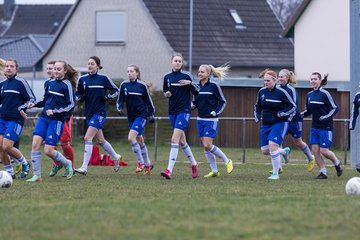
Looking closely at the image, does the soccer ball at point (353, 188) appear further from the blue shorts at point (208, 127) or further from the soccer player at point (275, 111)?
the blue shorts at point (208, 127)

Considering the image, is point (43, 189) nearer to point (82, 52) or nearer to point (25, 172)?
point (25, 172)

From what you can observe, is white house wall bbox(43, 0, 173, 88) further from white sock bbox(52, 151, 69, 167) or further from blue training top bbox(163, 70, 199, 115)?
white sock bbox(52, 151, 69, 167)

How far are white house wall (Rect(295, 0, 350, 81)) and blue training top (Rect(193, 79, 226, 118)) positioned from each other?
2404cm

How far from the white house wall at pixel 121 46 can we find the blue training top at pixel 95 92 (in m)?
28.4

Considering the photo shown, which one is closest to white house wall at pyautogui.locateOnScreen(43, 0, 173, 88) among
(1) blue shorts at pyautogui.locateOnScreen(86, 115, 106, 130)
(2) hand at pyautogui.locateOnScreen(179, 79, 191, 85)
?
(1) blue shorts at pyautogui.locateOnScreen(86, 115, 106, 130)

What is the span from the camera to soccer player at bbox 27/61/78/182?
55.9ft

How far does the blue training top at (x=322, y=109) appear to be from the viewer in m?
18.4

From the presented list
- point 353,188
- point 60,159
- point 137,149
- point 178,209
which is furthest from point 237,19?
point 178,209

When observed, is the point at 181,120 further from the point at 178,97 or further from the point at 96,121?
Answer: the point at 96,121

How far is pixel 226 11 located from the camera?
51.3m

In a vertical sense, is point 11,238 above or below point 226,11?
below

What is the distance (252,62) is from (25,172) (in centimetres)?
3158

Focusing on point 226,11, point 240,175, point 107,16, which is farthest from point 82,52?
point 240,175

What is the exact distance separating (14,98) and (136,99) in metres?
2.56
